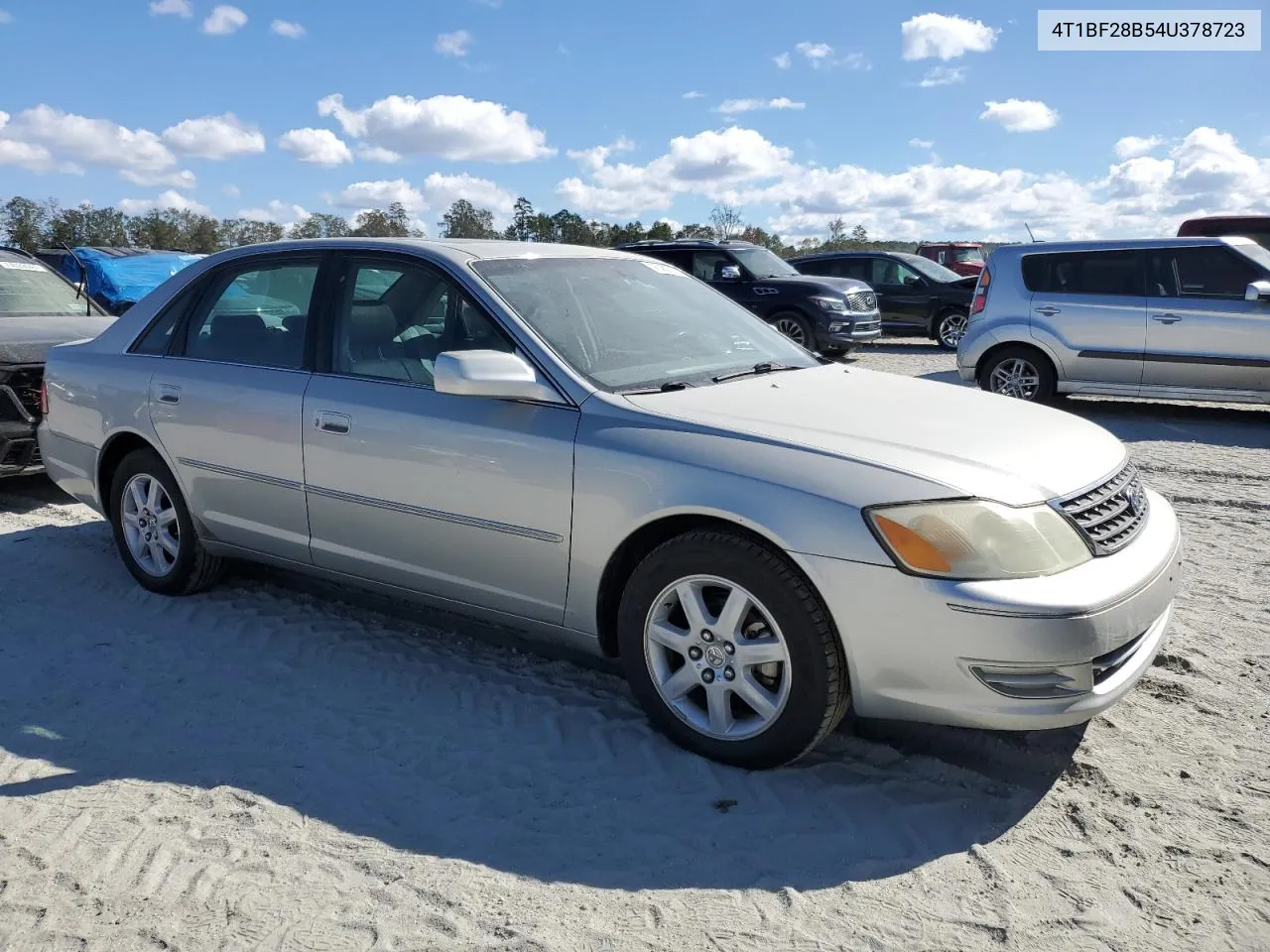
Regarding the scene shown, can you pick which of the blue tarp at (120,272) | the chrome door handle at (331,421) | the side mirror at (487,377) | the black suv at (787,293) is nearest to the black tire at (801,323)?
the black suv at (787,293)

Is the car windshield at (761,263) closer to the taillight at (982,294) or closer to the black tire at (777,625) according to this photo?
the taillight at (982,294)

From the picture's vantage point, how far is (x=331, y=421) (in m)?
4.17

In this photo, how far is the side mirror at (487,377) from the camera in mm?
3512

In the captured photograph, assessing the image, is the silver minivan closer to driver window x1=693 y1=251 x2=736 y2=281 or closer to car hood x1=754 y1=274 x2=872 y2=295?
car hood x1=754 y1=274 x2=872 y2=295

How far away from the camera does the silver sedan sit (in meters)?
3.00

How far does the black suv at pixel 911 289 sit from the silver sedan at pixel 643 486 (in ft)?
43.9

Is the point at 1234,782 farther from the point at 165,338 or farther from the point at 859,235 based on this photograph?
the point at 859,235

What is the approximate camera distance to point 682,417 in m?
3.46

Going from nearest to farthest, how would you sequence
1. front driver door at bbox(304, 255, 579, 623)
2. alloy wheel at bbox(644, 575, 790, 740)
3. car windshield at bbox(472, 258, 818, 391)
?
alloy wheel at bbox(644, 575, 790, 740) → front driver door at bbox(304, 255, 579, 623) → car windshield at bbox(472, 258, 818, 391)

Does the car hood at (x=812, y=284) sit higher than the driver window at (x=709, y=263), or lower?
lower

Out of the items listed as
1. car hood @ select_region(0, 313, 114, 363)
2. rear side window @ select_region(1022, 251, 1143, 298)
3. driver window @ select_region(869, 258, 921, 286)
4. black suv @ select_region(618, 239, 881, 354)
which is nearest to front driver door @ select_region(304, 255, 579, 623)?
car hood @ select_region(0, 313, 114, 363)

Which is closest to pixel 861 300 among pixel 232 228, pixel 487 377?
pixel 487 377

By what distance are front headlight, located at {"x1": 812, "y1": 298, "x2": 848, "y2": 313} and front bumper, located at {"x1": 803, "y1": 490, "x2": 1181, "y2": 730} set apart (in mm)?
11845

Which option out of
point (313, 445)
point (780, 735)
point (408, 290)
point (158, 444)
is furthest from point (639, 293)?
point (158, 444)
